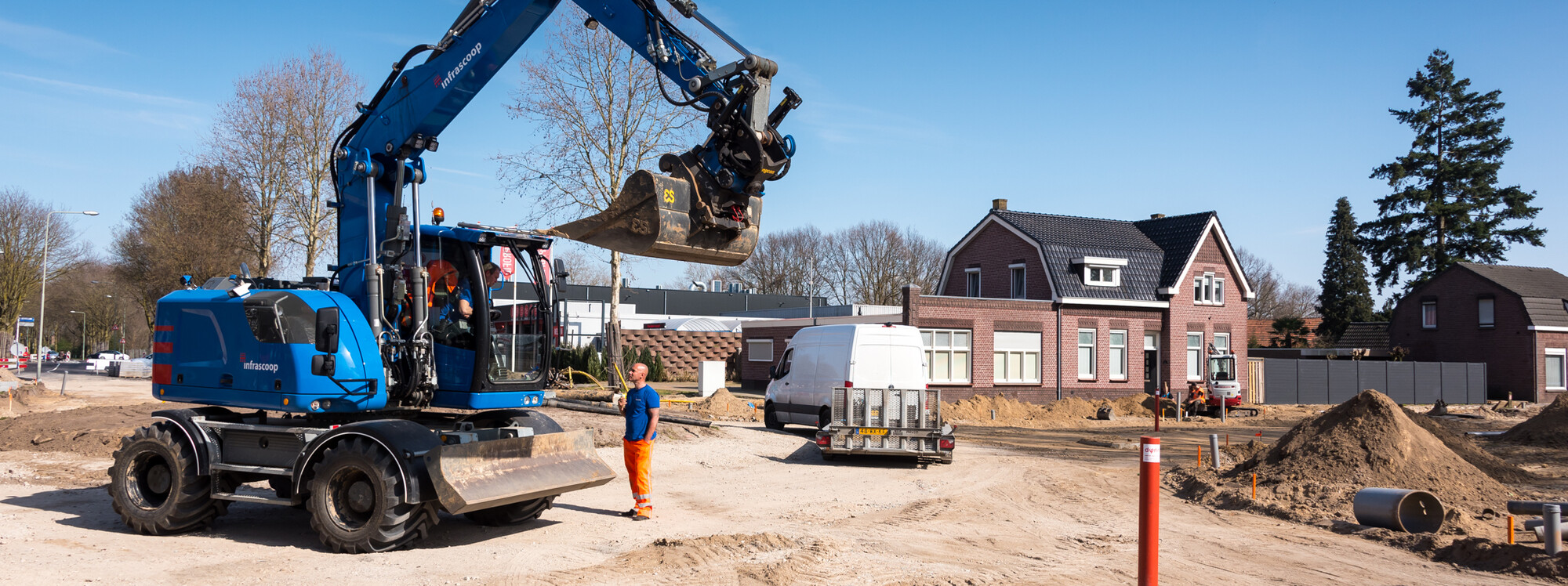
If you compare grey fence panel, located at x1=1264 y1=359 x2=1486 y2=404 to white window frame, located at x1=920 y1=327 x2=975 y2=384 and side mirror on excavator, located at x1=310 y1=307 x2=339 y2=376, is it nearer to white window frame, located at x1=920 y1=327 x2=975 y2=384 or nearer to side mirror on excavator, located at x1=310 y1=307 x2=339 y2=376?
white window frame, located at x1=920 y1=327 x2=975 y2=384

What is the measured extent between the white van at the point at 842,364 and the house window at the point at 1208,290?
73.1 feet

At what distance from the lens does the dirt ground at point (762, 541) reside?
24.7 ft

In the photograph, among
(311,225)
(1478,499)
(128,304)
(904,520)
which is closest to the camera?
(904,520)

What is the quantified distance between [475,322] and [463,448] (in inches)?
45.0

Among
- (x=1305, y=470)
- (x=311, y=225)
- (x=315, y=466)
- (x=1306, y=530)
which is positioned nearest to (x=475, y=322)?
(x=315, y=466)

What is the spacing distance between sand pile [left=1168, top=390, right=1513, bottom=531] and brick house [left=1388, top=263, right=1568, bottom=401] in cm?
3793

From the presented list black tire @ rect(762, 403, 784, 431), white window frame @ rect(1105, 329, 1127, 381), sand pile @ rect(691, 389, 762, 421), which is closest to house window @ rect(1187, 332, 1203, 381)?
white window frame @ rect(1105, 329, 1127, 381)

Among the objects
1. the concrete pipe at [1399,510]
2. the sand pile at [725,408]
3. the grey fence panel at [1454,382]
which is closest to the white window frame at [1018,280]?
the sand pile at [725,408]

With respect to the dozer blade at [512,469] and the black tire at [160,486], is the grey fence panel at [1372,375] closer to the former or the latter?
the dozer blade at [512,469]

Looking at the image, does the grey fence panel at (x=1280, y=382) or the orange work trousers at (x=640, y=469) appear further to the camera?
the grey fence panel at (x=1280, y=382)

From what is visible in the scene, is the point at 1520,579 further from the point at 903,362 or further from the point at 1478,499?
the point at 903,362

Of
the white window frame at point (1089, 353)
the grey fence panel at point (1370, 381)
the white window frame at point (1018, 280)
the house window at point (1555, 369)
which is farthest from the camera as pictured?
the house window at point (1555, 369)

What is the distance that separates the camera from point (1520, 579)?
791 cm

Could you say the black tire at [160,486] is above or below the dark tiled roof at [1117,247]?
below
